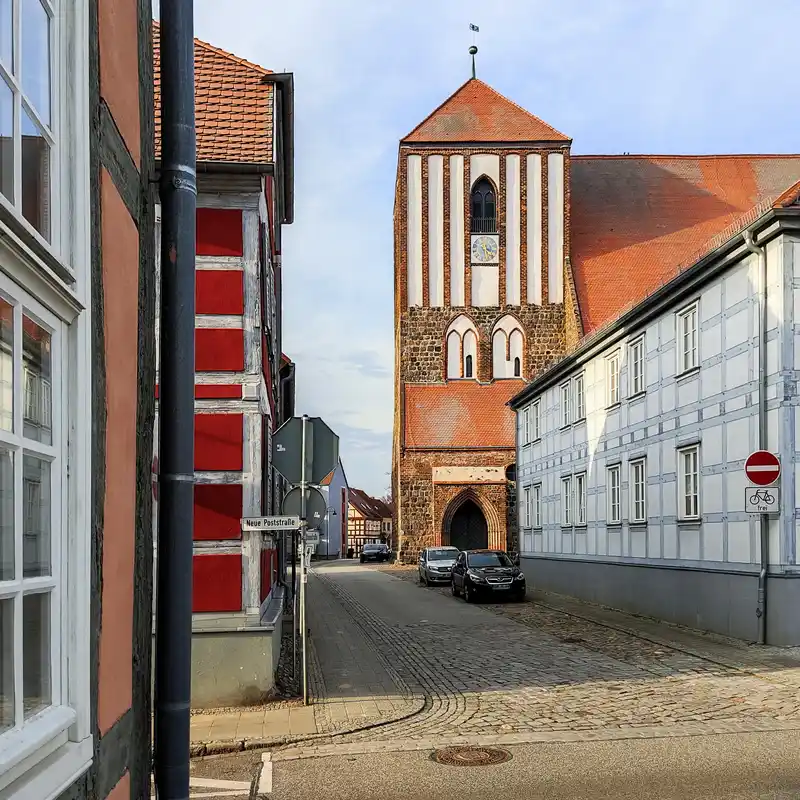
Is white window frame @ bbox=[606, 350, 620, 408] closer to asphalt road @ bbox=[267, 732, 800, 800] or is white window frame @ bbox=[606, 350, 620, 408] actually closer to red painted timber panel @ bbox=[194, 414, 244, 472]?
red painted timber panel @ bbox=[194, 414, 244, 472]

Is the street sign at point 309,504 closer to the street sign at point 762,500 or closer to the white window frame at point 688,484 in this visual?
the street sign at point 762,500

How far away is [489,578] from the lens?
26.9 meters

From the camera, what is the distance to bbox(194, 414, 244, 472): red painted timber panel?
11.9m

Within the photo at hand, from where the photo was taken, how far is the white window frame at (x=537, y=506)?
1273 inches

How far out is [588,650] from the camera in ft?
53.4

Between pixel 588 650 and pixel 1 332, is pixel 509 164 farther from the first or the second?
pixel 1 332

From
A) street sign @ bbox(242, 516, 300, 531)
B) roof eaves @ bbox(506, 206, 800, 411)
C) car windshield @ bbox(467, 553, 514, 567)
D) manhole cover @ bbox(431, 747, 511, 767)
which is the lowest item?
car windshield @ bbox(467, 553, 514, 567)

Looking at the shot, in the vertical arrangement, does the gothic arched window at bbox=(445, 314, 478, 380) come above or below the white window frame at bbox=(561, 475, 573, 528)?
above

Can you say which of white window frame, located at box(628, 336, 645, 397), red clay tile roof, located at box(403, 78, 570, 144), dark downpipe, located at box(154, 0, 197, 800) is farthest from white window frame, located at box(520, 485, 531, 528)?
dark downpipe, located at box(154, 0, 197, 800)

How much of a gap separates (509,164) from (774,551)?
33.9m

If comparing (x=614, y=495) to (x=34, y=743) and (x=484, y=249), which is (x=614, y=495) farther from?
(x=484, y=249)

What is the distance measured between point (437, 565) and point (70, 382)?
3202 cm

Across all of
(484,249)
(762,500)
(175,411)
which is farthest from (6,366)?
(484,249)

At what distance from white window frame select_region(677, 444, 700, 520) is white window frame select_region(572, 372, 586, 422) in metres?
6.87
